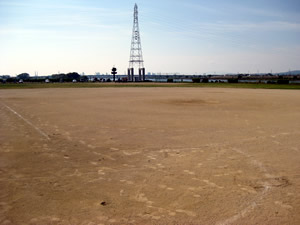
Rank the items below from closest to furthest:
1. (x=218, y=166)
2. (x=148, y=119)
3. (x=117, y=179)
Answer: (x=117, y=179) → (x=218, y=166) → (x=148, y=119)

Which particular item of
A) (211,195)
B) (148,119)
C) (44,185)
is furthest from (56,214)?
(148,119)

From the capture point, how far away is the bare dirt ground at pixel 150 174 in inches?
196

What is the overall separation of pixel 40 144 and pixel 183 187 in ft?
18.6

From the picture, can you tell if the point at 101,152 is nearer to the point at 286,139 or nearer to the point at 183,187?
the point at 183,187

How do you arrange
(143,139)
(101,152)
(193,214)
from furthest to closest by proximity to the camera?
(143,139)
(101,152)
(193,214)

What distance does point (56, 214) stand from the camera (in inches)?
196

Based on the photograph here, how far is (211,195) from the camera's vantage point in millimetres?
5672

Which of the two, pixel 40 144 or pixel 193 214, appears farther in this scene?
pixel 40 144

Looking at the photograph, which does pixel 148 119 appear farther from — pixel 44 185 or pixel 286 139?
pixel 44 185

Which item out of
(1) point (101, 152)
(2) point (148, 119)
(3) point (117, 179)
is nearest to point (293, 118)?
(2) point (148, 119)

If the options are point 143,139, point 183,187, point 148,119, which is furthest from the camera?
point 148,119

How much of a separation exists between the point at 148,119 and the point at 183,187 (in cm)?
891

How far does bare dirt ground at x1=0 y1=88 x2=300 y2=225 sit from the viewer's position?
16.4 ft

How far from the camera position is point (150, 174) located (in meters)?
6.89
